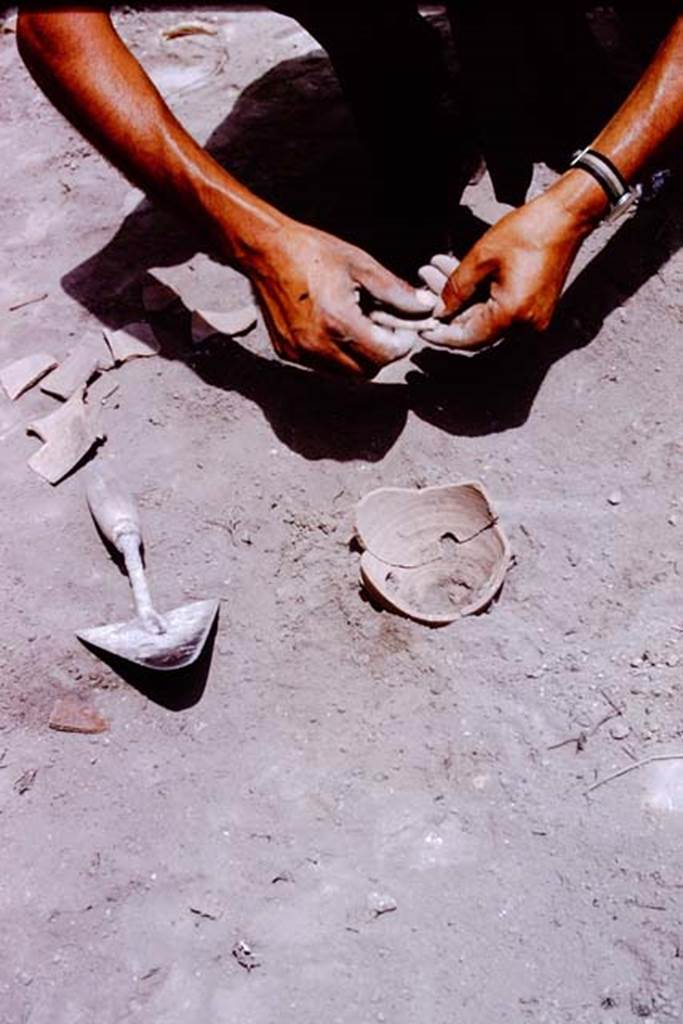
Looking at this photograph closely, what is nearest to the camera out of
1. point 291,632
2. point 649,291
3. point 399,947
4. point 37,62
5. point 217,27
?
point 399,947

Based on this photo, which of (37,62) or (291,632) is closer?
(291,632)

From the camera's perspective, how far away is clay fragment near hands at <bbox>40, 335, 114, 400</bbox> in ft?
8.20

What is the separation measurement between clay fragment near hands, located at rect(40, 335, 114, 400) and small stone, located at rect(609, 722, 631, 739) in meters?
1.52

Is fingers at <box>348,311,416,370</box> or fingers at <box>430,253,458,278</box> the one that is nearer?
fingers at <box>348,311,416,370</box>

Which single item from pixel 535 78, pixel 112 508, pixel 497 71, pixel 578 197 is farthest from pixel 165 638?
pixel 535 78

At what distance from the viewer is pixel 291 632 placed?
2035 millimetres

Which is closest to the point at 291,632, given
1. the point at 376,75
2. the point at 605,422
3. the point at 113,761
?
the point at 113,761

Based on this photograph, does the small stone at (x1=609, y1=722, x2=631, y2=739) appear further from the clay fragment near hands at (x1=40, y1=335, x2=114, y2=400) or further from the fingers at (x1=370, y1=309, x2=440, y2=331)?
the clay fragment near hands at (x1=40, y1=335, x2=114, y2=400)

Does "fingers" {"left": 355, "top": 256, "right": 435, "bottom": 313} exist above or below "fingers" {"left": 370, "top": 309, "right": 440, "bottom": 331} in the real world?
above

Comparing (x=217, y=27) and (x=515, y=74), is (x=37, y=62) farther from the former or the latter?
(x=217, y=27)

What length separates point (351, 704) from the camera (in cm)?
193

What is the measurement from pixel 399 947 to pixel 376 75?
7.06 feet

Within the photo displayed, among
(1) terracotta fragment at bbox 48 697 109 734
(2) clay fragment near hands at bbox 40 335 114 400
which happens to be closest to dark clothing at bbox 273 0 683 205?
(2) clay fragment near hands at bbox 40 335 114 400

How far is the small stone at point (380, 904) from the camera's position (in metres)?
1.68
